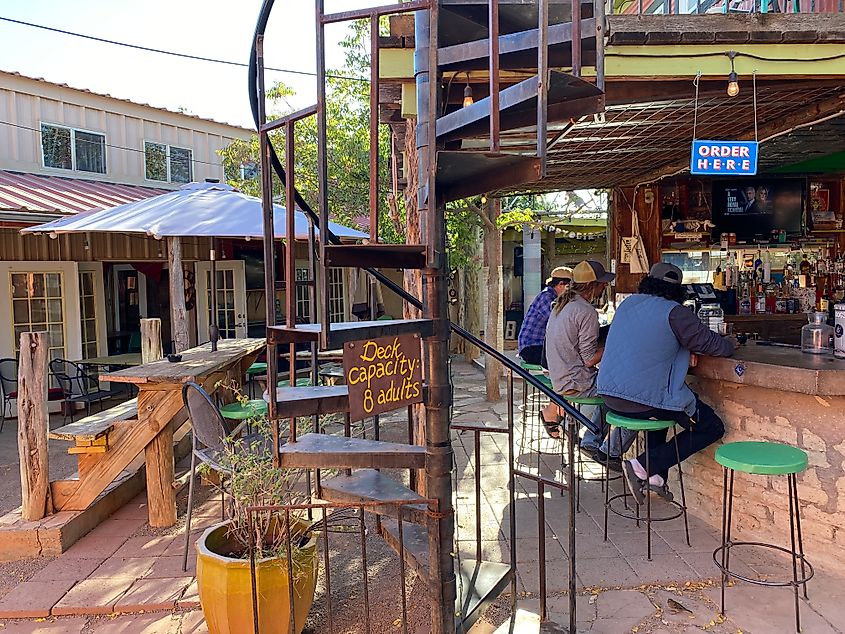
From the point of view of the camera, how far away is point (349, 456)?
2.65m

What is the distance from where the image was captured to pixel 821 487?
3.71 metres

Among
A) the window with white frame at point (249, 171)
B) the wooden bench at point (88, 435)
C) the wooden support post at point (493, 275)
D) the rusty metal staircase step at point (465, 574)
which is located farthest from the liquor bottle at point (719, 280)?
the window with white frame at point (249, 171)

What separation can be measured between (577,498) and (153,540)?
2979 mm

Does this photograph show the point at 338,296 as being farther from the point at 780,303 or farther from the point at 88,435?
the point at 88,435

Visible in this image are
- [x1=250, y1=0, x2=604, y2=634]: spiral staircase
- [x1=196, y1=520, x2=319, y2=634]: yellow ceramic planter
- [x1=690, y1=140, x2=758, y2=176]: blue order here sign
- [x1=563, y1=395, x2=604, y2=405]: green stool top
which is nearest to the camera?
[x1=250, y1=0, x2=604, y2=634]: spiral staircase

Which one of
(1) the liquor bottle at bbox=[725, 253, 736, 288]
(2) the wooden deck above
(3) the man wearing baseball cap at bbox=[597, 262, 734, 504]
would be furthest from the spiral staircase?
(1) the liquor bottle at bbox=[725, 253, 736, 288]

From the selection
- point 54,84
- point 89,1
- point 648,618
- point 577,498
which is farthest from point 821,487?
point 54,84

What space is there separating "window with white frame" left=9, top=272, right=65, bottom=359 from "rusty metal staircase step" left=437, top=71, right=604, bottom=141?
24.9 feet

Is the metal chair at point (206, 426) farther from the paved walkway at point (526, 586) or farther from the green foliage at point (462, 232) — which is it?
the green foliage at point (462, 232)

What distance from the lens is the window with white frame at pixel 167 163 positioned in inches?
466

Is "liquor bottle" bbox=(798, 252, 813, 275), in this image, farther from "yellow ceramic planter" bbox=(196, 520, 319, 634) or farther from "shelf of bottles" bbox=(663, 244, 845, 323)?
"yellow ceramic planter" bbox=(196, 520, 319, 634)

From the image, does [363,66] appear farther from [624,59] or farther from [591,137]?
[624,59]

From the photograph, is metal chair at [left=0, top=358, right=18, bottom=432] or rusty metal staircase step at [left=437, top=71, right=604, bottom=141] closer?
rusty metal staircase step at [left=437, top=71, right=604, bottom=141]

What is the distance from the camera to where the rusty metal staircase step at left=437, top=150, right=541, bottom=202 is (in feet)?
7.97
